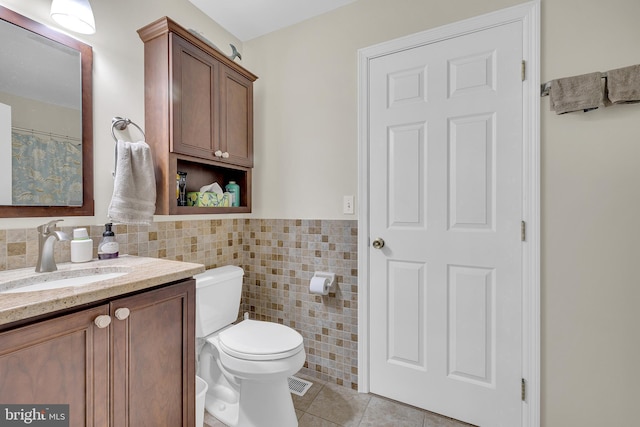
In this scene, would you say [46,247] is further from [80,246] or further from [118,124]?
[118,124]

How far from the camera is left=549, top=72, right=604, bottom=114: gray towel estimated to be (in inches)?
47.8

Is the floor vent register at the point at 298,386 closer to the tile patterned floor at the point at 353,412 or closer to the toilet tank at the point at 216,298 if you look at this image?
the tile patterned floor at the point at 353,412

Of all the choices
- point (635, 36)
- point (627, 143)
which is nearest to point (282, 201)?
point (627, 143)

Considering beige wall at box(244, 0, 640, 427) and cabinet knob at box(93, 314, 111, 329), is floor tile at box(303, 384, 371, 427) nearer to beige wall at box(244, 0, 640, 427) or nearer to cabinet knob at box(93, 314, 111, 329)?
beige wall at box(244, 0, 640, 427)

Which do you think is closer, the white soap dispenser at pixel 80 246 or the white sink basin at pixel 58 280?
the white sink basin at pixel 58 280

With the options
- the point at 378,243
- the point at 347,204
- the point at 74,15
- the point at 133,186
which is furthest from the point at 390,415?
the point at 74,15

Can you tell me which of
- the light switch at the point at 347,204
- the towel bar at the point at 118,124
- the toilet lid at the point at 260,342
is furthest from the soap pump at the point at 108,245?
the light switch at the point at 347,204

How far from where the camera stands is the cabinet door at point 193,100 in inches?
57.6

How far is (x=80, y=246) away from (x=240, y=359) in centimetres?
86

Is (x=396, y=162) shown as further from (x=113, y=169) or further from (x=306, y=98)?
(x=113, y=169)

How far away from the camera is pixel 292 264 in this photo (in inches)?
77.5

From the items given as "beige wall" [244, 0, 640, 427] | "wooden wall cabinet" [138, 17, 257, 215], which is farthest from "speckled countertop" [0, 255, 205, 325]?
"beige wall" [244, 0, 640, 427]

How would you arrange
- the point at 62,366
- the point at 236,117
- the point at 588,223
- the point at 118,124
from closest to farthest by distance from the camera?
1. the point at 62,366
2. the point at 588,223
3. the point at 118,124
4. the point at 236,117

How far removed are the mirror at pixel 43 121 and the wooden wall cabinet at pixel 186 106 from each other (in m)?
0.28
